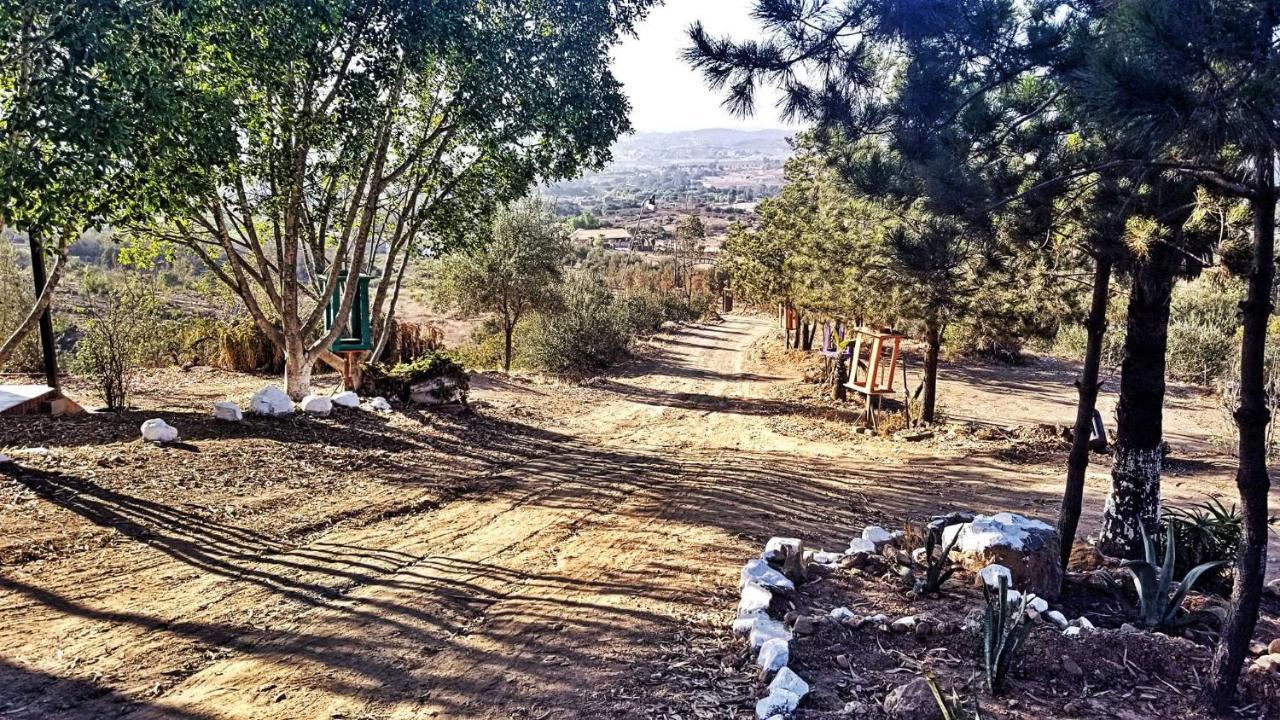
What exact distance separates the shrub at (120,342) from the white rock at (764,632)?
8.94 metres

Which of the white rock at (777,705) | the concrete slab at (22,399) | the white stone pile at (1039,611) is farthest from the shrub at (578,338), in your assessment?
the white rock at (777,705)

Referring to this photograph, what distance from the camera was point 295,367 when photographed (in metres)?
10.8

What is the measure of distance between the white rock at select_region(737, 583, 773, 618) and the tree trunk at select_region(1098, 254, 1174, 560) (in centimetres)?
296

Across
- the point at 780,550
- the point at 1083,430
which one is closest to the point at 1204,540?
the point at 1083,430

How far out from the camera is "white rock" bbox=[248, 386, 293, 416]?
952cm

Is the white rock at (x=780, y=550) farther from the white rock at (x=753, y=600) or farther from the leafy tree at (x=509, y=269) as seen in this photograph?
the leafy tree at (x=509, y=269)

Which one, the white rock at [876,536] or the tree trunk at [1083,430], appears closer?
the tree trunk at [1083,430]

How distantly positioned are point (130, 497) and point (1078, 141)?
770 cm

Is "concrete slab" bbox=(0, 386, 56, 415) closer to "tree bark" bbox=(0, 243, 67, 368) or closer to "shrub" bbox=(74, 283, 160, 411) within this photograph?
"shrub" bbox=(74, 283, 160, 411)

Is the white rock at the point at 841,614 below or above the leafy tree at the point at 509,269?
below

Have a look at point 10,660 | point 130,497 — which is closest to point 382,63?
point 130,497

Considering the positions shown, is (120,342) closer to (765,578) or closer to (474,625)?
(474,625)

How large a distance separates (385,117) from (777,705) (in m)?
8.79

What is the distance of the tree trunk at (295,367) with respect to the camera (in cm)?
1077
